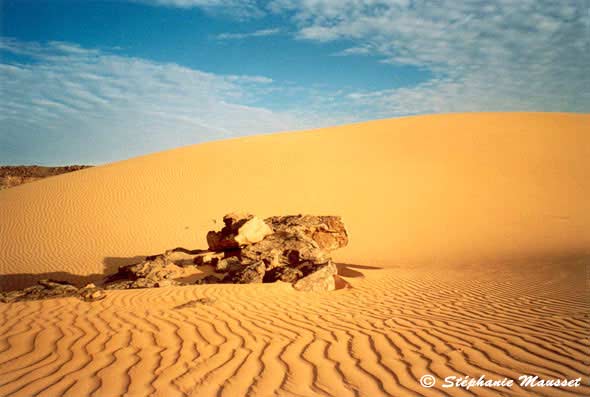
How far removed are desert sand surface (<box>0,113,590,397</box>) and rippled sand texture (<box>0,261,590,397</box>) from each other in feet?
0.09

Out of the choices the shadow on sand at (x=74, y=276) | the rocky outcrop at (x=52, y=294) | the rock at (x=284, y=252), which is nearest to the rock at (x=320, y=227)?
the shadow on sand at (x=74, y=276)

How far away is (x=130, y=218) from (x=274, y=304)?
14.7 meters

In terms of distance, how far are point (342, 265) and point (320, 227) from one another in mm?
1587

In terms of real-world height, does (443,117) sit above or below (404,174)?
above

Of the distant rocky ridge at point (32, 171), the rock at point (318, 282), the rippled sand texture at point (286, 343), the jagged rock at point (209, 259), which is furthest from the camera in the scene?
the distant rocky ridge at point (32, 171)

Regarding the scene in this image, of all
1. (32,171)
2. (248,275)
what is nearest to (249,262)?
(248,275)

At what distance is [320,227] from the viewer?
39.1 feet

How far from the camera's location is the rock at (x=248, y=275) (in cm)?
855

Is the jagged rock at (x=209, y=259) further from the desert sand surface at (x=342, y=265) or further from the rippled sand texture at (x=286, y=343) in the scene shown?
the rippled sand texture at (x=286, y=343)

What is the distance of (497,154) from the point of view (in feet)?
83.8

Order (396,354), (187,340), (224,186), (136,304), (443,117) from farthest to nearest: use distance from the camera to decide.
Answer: (443,117)
(224,186)
(136,304)
(187,340)
(396,354)

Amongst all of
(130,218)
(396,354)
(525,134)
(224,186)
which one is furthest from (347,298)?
(525,134)

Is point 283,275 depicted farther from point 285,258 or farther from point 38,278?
point 38,278

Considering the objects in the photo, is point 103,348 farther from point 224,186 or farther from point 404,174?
point 404,174
